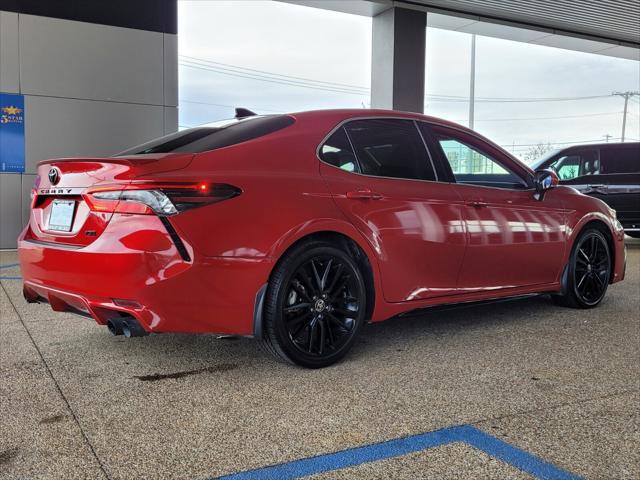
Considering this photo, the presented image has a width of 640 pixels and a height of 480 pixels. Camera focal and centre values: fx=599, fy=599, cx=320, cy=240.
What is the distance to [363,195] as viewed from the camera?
3557mm

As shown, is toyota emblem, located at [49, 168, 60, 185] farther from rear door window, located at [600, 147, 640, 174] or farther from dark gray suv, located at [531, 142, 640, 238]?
rear door window, located at [600, 147, 640, 174]

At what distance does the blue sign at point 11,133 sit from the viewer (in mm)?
9391

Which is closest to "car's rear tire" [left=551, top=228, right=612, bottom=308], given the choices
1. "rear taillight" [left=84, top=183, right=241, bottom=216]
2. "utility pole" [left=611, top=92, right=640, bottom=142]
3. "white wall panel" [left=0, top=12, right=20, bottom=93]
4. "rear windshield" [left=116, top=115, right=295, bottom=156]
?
"rear windshield" [left=116, top=115, right=295, bottom=156]

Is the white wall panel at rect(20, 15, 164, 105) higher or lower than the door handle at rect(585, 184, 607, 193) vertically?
higher

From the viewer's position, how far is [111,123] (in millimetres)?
10047

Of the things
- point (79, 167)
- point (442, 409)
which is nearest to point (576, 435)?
point (442, 409)

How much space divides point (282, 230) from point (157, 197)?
0.67 meters

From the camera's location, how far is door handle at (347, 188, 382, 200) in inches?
138

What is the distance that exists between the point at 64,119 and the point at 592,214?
322 inches

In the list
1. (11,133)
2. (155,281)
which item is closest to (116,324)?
(155,281)

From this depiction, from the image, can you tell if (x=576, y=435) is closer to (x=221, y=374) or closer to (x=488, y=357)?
(x=488, y=357)

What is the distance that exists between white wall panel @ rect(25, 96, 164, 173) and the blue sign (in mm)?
103

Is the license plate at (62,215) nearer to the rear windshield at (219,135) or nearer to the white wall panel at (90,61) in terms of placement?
the rear windshield at (219,135)

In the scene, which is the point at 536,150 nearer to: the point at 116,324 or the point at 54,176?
the point at 54,176
